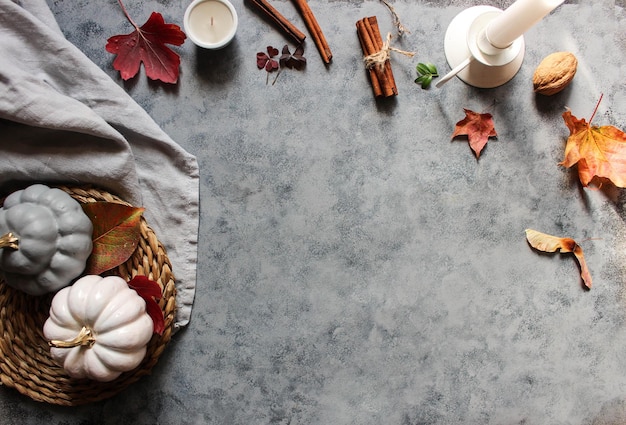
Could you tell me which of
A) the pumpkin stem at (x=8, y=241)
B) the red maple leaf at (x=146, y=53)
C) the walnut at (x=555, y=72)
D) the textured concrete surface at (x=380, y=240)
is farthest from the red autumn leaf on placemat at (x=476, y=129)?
the pumpkin stem at (x=8, y=241)

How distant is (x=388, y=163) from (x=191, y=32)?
1.66 feet

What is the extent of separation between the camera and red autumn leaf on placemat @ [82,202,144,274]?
1089mm

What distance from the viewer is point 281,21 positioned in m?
1.24

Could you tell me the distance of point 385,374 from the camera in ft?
4.07

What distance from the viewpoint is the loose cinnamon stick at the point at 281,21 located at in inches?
48.8

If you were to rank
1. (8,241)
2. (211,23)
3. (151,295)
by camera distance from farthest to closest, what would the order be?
1. (211,23)
2. (151,295)
3. (8,241)

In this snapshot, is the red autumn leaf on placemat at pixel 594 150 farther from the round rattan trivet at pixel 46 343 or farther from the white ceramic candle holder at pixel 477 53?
the round rattan trivet at pixel 46 343

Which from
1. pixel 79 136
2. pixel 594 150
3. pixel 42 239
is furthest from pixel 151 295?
pixel 594 150

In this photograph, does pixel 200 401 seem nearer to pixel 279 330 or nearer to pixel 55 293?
pixel 279 330

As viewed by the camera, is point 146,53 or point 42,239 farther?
point 146,53

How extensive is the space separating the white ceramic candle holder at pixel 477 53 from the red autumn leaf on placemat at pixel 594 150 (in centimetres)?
17

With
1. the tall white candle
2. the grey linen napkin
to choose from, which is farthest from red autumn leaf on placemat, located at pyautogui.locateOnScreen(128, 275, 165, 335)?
the tall white candle

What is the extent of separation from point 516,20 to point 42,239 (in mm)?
979

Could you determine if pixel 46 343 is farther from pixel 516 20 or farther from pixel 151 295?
pixel 516 20
